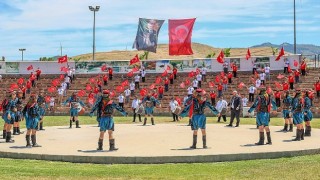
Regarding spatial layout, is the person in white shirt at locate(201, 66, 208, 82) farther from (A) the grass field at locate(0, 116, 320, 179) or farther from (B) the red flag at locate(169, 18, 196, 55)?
(A) the grass field at locate(0, 116, 320, 179)

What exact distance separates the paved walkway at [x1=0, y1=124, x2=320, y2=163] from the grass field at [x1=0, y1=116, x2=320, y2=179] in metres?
0.62

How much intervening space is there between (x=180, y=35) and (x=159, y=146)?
34789 mm

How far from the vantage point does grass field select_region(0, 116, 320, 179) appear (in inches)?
542

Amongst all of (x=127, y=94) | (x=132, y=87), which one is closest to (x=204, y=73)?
(x=132, y=87)

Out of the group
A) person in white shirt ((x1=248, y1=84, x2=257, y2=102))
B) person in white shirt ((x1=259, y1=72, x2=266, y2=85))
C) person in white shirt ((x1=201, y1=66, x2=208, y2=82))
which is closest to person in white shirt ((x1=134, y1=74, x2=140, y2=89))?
person in white shirt ((x1=201, y1=66, x2=208, y2=82))

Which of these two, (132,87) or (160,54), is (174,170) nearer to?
(132,87)

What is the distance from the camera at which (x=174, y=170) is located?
14.7m

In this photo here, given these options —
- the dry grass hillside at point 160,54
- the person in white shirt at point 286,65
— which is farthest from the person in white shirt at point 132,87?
the dry grass hillside at point 160,54

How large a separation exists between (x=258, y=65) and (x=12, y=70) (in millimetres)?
25780

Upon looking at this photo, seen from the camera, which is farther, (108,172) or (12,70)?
(12,70)

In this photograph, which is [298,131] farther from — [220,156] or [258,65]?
[258,65]

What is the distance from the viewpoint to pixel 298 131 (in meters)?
20.3

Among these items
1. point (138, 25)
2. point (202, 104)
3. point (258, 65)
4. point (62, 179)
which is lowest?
point (62, 179)

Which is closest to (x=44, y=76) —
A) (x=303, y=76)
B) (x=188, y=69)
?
(x=188, y=69)
